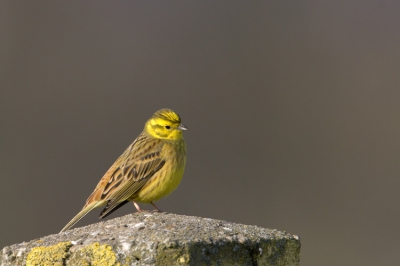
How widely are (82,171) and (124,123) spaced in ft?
5.93

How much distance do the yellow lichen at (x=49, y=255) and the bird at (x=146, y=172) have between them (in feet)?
9.86

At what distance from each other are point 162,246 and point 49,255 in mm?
470

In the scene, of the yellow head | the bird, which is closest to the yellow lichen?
the bird

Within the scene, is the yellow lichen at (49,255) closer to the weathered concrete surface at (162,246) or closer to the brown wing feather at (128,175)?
the weathered concrete surface at (162,246)

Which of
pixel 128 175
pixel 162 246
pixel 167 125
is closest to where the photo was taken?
pixel 162 246

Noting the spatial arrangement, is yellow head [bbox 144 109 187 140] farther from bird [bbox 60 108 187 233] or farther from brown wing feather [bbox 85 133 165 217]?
brown wing feather [bbox 85 133 165 217]

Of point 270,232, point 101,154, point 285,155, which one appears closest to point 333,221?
point 285,155

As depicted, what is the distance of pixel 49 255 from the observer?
3.29 meters

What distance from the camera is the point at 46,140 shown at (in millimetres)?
13109

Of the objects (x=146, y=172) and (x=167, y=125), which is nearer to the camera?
(x=146, y=172)

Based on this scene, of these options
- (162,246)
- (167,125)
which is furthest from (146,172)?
(162,246)

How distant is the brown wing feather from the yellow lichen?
308cm

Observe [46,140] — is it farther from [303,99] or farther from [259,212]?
[303,99]

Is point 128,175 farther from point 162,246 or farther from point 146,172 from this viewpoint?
point 162,246
